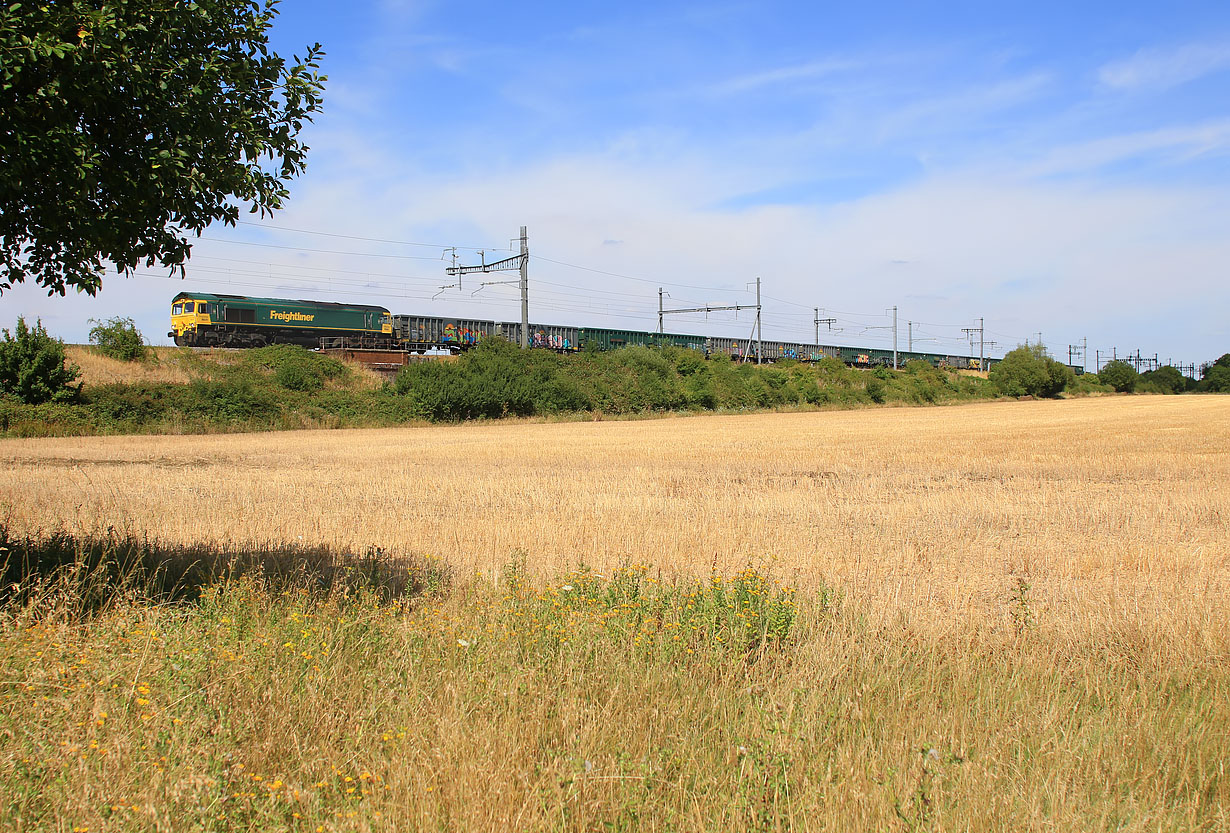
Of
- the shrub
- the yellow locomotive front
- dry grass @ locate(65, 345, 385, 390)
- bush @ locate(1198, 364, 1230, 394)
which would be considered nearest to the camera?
dry grass @ locate(65, 345, 385, 390)

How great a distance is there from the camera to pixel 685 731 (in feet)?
14.2

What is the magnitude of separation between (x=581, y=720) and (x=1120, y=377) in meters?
154

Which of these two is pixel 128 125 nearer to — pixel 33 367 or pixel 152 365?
pixel 33 367

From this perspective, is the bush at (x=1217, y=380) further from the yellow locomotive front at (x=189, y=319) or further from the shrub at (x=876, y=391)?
the yellow locomotive front at (x=189, y=319)

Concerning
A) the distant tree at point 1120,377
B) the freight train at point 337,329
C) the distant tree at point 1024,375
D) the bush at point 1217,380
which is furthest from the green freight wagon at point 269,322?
the bush at point 1217,380

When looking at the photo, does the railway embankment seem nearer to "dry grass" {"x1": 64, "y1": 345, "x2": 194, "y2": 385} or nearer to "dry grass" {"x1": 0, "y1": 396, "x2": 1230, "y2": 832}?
"dry grass" {"x1": 64, "y1": 345, "x2": 194, "y2": 385}

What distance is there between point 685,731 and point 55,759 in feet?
10.2

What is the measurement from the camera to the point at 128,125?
6125 mm

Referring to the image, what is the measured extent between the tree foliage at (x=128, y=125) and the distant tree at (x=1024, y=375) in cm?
11001

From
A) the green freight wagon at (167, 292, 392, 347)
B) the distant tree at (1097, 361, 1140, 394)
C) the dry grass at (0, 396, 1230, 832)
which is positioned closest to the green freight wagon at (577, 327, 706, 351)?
the green freight wagon at (167, 292, 392, 347)

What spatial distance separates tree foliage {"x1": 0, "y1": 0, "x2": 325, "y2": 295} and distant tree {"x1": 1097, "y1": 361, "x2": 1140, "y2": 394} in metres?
151

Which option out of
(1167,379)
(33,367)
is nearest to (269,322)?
(33,367)

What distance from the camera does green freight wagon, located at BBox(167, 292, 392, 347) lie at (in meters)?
48.8

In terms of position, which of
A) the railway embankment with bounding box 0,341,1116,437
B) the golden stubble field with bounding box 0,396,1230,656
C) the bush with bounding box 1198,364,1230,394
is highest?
the bush with bounding box 1198,364,1230,394
